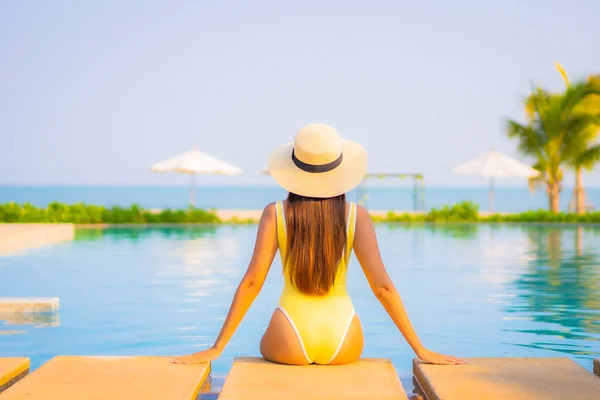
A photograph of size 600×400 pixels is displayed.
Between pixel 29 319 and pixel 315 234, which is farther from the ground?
pixel 315 234

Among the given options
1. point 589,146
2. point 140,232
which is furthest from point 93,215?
point 589,146

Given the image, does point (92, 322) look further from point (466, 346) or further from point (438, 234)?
point (438, 234)

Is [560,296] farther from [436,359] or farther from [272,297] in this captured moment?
[436,359]

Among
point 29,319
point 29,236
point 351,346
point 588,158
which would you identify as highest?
point 588,158

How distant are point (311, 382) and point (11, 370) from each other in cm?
152

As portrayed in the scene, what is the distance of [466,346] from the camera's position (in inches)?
305

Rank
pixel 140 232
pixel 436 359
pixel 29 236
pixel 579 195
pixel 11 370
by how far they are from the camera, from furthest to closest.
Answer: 1. pixel 579 195
2. pixel 140 232
3. pixel 29 236
4. pixel 436 359
5. pixel 11 370

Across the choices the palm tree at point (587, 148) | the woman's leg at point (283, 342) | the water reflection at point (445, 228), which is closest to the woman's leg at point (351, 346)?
the woman's leg at point (283, 342)

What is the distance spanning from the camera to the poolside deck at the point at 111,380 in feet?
12.6

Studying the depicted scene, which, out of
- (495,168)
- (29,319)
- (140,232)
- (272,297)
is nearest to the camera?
(29,319)

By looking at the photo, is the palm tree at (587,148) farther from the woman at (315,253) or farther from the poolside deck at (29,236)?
the woman at (315,253)

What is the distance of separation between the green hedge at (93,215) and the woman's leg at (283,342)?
66.8 feet

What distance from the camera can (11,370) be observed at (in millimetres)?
4391

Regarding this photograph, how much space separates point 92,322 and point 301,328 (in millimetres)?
4945
